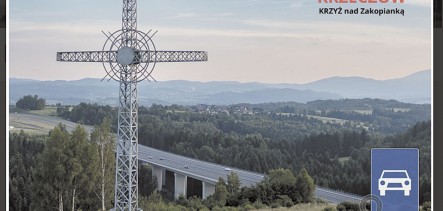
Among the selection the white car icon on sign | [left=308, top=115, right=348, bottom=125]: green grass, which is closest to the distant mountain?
[left=308, top=115, right=348, bottom=125]: green grass

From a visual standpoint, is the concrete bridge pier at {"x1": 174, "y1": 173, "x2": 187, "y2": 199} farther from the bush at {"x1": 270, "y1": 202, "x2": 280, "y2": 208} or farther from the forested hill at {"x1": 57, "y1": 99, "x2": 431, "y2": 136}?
the bush at {"x1": 270, "y1": 202, "x2": 280, "y2": 208}

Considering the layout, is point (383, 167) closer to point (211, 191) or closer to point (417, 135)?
point (417, 135)

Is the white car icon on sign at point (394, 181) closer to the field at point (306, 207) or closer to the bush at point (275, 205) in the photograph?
the field at point (306, 207)

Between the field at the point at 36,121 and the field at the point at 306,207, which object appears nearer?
the field at the point at 36,121

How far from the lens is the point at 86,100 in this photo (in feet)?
29.1

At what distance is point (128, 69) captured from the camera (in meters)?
8.75

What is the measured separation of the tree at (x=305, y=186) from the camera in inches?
351

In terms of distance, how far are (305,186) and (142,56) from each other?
1.88 m

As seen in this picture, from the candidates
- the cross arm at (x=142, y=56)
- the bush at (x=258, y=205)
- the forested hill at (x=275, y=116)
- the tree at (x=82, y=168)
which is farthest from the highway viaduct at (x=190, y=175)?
the cross arm at (x=142, y=56)

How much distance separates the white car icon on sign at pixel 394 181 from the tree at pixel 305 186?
65 cm

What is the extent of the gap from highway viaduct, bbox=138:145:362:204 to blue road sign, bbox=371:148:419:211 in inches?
15.9

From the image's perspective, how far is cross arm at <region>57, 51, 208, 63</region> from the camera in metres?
8.73

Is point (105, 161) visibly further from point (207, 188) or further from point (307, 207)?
point (307, 207)

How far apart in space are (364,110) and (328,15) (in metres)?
0.94
